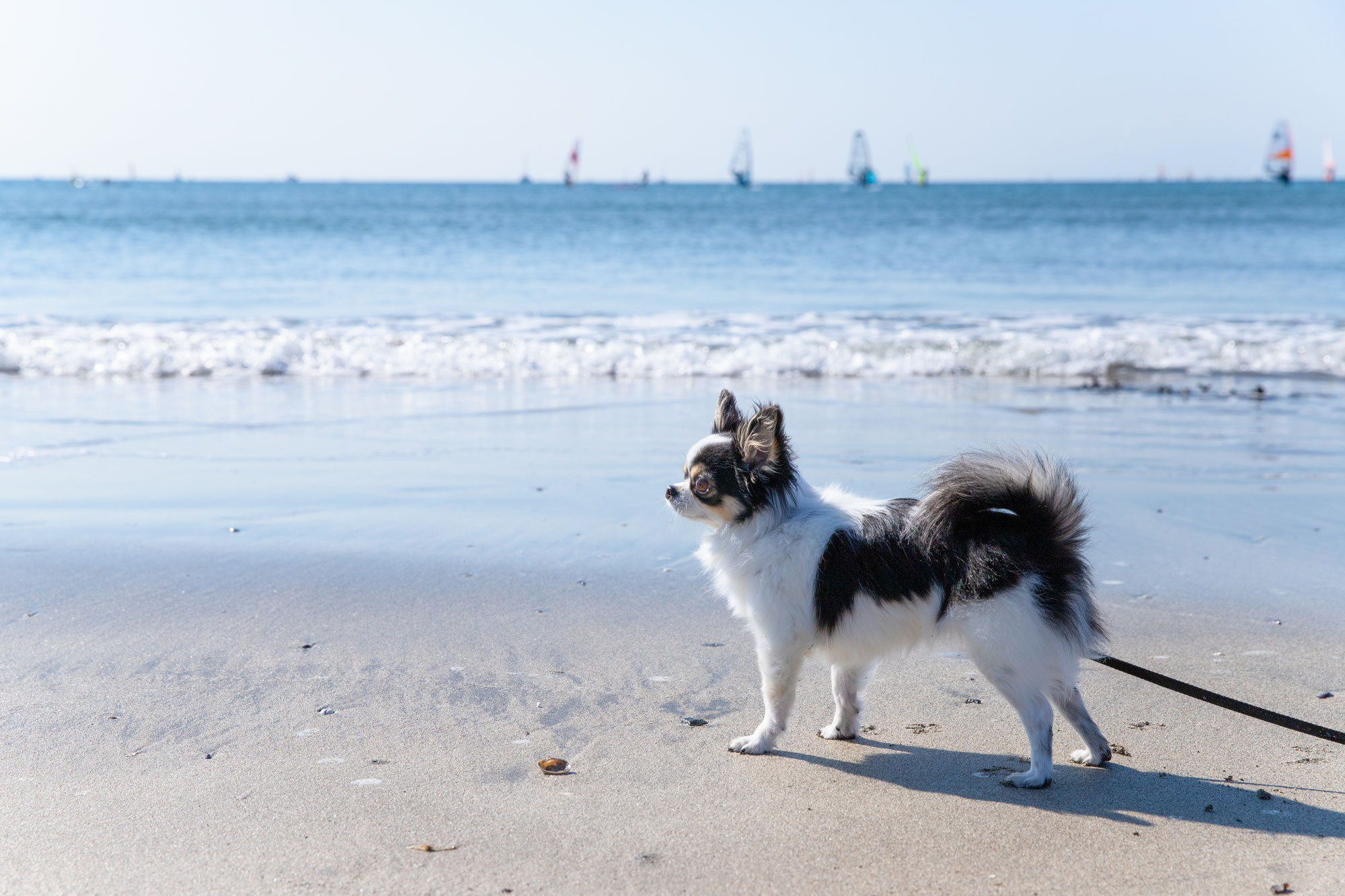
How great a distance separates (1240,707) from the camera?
3.03 m

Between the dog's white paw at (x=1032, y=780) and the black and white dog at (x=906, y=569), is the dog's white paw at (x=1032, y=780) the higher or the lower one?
the lower one

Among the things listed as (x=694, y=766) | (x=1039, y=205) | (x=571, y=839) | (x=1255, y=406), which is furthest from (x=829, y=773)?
(x=1039, y=205)

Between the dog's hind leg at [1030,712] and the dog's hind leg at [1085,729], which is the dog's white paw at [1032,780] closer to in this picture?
the dog's hind leg at [1030,712]

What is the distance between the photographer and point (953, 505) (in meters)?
3.12

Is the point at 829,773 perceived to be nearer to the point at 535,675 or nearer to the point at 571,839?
the point at 571,839

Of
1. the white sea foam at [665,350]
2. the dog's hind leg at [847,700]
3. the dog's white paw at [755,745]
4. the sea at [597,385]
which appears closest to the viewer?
the dog's white paw at [755,745]

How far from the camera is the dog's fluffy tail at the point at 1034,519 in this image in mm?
3059

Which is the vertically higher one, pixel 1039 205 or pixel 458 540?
pixel 1039 205

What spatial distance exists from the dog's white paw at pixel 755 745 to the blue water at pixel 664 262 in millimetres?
14565

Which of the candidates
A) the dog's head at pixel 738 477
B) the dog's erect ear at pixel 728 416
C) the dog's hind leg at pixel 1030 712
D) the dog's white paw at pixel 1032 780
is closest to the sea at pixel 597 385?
the dog's erect ear at pixel 728 416

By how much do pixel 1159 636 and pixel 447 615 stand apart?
3005 millimetres

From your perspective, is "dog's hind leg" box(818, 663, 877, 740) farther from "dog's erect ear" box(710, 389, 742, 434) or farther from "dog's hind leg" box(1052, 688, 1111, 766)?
"dog's erect ear" box(710, 389, 742, 434)

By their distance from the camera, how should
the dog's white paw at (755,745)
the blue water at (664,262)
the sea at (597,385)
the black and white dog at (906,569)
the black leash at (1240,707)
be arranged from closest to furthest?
the black leash at (1240,707) → the black and white dog at (906,569) → the dog's white paw at (755,745) → the sea at (597,385) → the blue water at (664,262)

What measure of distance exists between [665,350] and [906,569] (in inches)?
403
